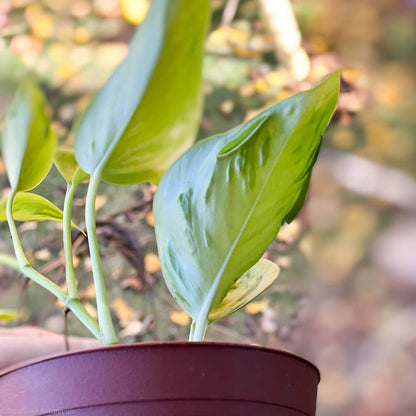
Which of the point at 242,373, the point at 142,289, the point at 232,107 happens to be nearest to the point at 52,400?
the point at 242,373

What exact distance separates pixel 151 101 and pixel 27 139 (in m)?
0.09

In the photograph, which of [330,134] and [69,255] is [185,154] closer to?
[69,255]

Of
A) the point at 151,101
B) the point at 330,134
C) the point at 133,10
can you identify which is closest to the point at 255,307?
the point at 330,134

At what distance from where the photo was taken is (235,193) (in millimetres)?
323

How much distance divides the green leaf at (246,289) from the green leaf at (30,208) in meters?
0.15

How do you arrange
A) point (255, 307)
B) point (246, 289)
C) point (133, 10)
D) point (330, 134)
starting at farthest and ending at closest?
point (330, 134) → point (133, 10) → point (255, 307) → point (246, 289)

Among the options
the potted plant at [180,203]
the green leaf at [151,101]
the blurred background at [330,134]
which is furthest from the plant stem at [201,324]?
the blurred background at [330,134]

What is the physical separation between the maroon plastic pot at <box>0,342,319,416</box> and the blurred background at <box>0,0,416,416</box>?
3.52 feet

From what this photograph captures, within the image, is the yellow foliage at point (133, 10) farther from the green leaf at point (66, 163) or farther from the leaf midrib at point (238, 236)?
the leaf midrib at point (238, 236)

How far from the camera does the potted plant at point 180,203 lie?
29cm

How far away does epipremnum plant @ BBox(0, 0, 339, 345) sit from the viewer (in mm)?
311

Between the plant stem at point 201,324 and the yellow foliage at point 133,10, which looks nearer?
the plant stem at point 201,324

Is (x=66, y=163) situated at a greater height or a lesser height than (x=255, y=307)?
greater

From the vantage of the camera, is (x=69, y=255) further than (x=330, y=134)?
No
